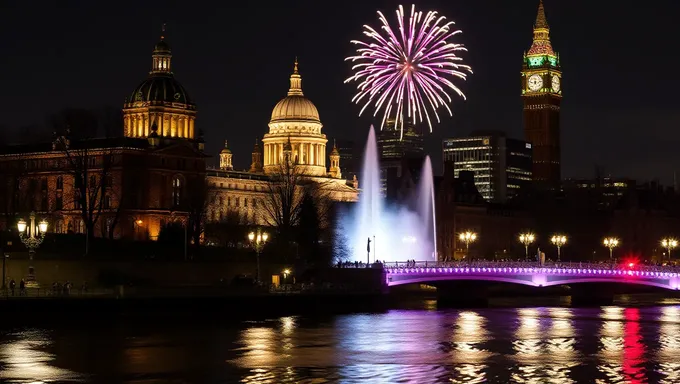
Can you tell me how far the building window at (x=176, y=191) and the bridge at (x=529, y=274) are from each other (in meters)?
51.1

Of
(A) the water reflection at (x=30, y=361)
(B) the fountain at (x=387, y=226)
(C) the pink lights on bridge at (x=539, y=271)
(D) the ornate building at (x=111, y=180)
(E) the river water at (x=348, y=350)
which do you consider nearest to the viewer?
(A) the water reflection at (x=30, y=361)

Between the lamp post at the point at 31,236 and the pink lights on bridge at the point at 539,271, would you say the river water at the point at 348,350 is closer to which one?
the lamp post at the point at 31,236

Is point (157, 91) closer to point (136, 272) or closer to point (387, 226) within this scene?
point (387, 226)

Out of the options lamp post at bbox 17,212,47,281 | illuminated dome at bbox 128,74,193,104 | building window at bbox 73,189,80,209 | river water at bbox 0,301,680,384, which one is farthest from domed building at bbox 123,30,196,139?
river water at bbox 0,301,680,384

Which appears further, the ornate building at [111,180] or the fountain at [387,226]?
the ornate building at [111,180]

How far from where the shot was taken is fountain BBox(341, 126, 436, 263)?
14312 centimetres

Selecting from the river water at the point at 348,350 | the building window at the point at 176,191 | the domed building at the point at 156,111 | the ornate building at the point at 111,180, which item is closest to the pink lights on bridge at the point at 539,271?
the river water at the point at 348,350

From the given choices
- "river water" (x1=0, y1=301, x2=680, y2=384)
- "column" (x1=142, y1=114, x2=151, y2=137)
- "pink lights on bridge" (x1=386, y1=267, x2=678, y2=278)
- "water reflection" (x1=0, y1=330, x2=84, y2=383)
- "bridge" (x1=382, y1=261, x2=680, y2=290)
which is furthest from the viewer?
"column" (x1=142, y1=114, x2=151, y2=137)

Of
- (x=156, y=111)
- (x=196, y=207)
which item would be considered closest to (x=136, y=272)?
(x=196, y=207)

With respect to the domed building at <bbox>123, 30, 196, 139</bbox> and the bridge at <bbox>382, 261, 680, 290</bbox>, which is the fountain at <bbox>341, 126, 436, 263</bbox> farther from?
the domed building at <bbox>123, 30, 196, 139</bbox>

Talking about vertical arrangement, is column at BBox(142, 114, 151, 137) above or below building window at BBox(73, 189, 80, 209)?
above

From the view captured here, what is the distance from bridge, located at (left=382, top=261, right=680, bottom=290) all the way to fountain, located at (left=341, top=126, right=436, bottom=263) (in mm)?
9149

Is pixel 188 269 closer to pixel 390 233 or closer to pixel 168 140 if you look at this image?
pixel 390 233

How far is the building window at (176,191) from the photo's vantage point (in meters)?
179
